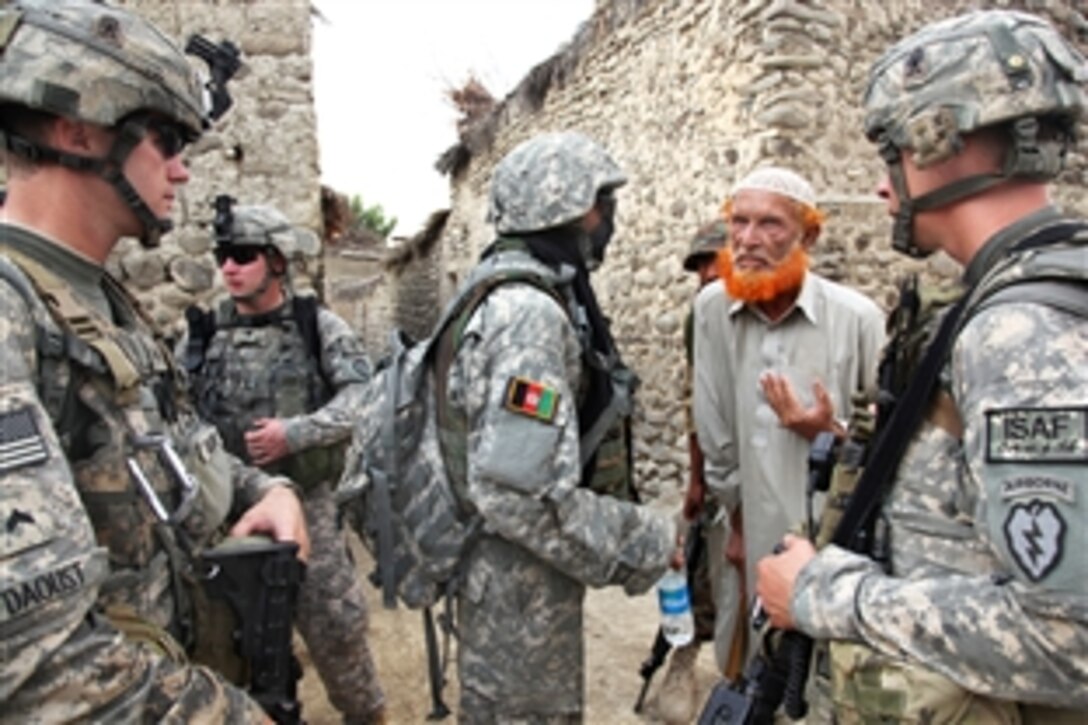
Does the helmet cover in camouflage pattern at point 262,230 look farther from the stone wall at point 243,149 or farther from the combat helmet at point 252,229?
the stone wall at point 243,149

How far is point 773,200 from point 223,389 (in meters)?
2.38

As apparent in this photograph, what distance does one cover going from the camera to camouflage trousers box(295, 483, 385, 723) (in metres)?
3.20

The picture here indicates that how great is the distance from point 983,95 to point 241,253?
113 inches

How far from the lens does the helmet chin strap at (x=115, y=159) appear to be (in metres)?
1.37

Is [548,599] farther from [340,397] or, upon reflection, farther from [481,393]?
[340,397]

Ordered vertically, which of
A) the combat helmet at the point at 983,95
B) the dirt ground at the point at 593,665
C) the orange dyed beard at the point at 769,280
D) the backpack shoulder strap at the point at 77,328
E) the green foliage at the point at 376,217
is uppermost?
the green foliage at the point at 376,217

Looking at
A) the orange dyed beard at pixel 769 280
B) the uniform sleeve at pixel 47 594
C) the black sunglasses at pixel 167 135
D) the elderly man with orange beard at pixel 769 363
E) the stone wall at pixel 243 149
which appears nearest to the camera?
the uniform sleeve at pixel 47 594

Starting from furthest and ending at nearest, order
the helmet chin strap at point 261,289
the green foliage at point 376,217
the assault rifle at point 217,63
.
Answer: the green foliage at point 376,217, the helmet chin strap at point 261,289, the assault rifle at point 217,63

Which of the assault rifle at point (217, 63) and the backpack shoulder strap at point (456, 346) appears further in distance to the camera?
the backpack shoulder strap at point (456, 346)

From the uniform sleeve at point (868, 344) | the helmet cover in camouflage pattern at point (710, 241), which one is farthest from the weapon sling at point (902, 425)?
the helmet cover in camouflage pattern at point (710, 241)

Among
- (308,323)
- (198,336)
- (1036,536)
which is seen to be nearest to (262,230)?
(308,323)

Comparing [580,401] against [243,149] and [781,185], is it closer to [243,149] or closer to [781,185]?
[781,185]

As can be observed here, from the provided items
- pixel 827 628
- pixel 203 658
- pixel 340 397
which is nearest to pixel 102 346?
pixel 203 658

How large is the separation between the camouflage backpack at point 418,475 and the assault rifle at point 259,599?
66cm
